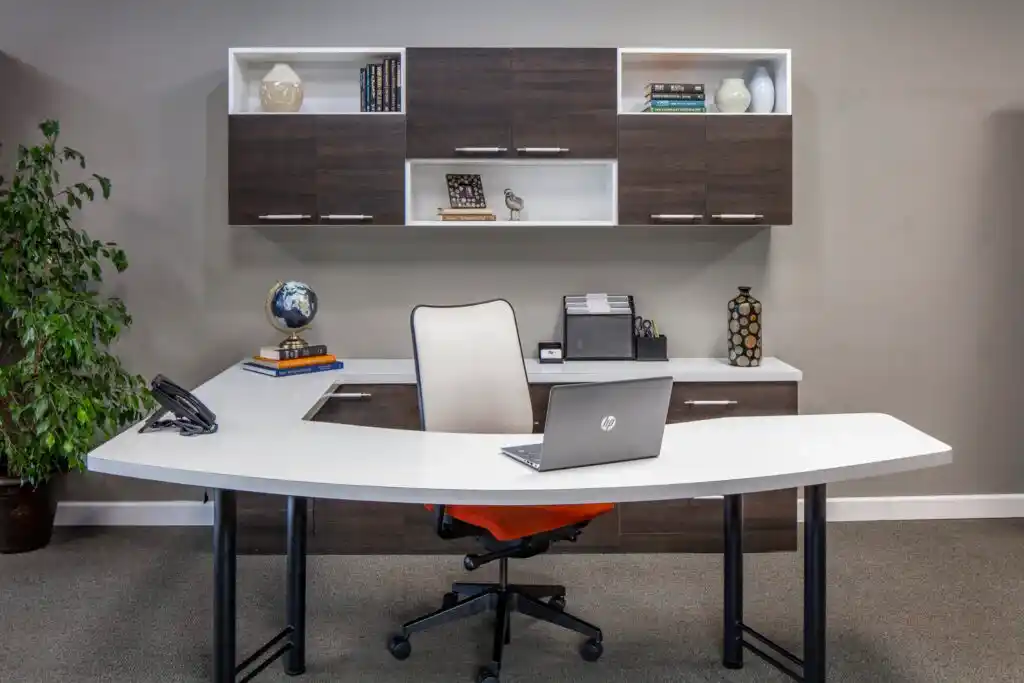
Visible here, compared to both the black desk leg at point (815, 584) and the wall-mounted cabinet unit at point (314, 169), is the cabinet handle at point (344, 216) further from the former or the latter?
the black desk leg at point (815, 584)

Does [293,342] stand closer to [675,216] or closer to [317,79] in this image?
[317,79]

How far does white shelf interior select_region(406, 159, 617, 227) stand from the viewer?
4.07 meters

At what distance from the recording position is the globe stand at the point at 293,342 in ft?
12.4

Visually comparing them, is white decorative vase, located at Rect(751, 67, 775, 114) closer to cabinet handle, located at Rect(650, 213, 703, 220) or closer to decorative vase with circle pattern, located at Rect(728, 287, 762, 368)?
cabinet handle, located at Rect(650, 213, 703, 220)

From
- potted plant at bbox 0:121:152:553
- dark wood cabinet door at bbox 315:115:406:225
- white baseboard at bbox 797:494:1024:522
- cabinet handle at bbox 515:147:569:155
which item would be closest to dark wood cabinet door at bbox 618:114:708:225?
cabinet handle at bbox 515:147:569:155

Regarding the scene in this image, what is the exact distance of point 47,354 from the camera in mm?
3436

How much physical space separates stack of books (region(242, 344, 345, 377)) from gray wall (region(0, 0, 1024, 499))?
36cm

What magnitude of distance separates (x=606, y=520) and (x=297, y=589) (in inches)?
58.7

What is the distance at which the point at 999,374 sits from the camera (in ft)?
13.8

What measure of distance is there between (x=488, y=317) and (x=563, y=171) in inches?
50.5

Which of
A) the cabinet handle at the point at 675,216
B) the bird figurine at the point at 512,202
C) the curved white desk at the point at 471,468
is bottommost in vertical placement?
the curved white desk at the point at 471,468

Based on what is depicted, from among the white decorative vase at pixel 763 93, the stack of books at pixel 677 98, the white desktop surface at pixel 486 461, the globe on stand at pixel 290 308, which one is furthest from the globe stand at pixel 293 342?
the white decorative vase at pixel 763 93

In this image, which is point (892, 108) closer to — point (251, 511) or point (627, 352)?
point (627, 352)

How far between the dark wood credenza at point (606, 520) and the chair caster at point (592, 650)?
38.0 inches
